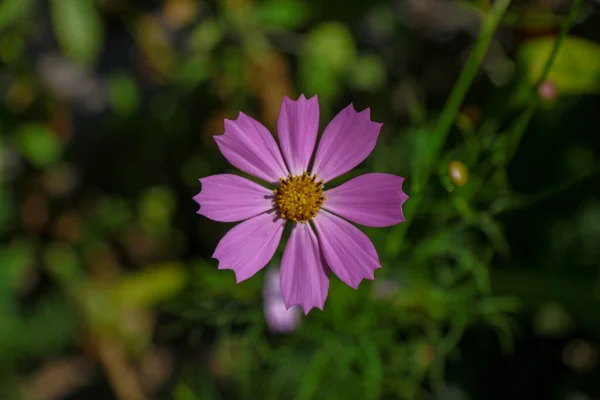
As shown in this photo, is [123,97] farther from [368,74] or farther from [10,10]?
[368,74]

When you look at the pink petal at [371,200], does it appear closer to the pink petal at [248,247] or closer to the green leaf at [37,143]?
the pink petal at [248,247]

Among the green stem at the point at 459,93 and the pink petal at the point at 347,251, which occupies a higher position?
the green stem at the point at 459,93

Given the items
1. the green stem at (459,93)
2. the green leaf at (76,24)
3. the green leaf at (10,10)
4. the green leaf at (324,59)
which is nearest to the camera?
the green stem at (459,93)

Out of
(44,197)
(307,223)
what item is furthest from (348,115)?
(44,197)

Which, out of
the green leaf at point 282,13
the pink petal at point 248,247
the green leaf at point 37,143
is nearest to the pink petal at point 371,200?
the pink petal at point 248,247

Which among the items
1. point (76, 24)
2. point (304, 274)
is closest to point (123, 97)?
point (76, 24)

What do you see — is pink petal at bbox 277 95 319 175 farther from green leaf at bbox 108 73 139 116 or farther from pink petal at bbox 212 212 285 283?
green leaf at bbox 108 73 139 116

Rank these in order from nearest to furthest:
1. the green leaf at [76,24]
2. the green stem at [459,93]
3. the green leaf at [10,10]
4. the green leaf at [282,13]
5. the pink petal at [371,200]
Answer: the pink petal at [371,200], the green stem at [459,93], the green leaf at [10,10], the green leaf at [76,24], the green leaf at [282,13]

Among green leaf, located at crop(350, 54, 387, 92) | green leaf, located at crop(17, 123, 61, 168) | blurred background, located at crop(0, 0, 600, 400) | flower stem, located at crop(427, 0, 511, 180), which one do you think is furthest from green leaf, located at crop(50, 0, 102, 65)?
flower stem, located at crop(427, 0, 511, 180)
